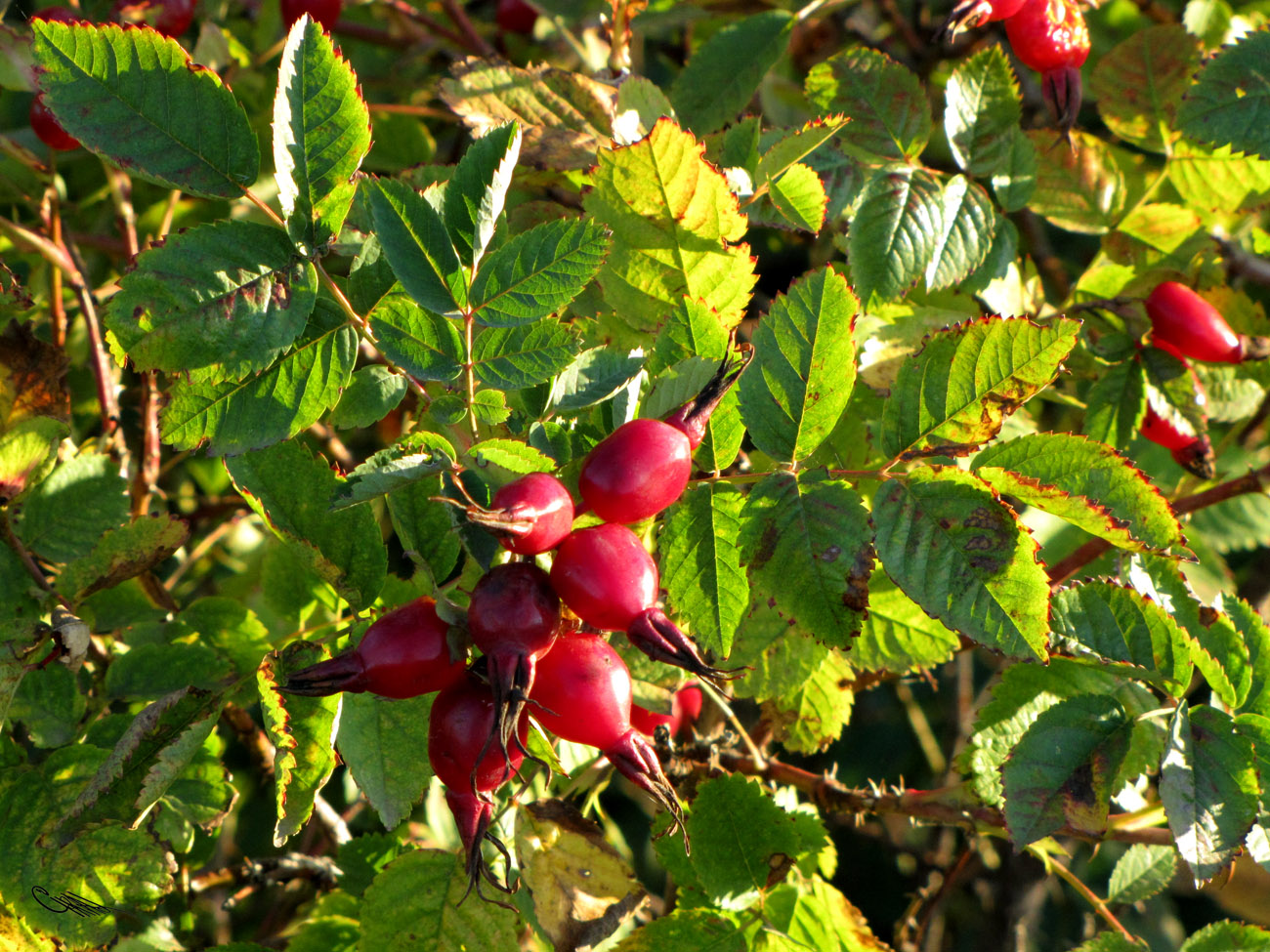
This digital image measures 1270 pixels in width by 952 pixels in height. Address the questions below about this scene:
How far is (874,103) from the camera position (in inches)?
64.0

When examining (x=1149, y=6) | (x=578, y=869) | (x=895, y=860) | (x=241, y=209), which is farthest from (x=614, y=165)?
(x=895, y=860)

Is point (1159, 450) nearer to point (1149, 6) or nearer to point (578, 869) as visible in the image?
point (1149, 6)

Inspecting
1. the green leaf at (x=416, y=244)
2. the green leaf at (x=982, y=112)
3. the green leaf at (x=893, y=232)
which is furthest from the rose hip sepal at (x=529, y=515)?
the green leaf at (x=982, y=112)

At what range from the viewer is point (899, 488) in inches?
46.2

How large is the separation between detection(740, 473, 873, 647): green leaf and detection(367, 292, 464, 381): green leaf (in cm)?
36

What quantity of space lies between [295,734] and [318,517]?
0.84 feet

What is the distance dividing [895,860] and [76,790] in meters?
2.31

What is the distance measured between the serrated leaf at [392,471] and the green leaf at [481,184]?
0.72ft

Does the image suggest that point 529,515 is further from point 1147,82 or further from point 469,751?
point 1147,82

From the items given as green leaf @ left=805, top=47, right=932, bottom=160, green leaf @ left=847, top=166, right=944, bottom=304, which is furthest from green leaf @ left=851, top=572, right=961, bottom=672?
green leaf @ left=805, top=47, right=932, bottom=160

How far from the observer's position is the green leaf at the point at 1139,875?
1.71 meters

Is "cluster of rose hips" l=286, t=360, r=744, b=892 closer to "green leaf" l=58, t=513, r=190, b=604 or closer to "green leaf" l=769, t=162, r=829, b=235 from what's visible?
"green leaf" l=769, t=162, r=829, b=235

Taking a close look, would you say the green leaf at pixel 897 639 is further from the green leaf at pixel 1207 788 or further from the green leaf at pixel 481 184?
the green leaf at pixel 481 184

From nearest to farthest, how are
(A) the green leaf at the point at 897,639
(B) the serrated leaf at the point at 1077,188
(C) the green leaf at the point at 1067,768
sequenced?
(C) the green leaf at the point at 1067,768, (A) the green leaf at the point at 897,639, (B) the serrated leaf at the point at 1077,188
